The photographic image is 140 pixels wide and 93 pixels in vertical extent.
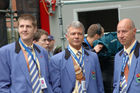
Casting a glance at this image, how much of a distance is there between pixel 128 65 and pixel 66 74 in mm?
841

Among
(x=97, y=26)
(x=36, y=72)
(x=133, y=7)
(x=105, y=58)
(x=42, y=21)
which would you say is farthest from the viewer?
(x=42, y=21)

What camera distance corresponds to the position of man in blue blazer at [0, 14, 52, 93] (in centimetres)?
369

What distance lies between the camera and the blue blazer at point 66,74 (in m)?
4.01

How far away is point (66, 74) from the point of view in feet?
13.3

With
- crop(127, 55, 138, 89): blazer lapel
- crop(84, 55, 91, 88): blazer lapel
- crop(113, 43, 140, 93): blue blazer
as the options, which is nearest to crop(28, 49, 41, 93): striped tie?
crop(84, 55, 91, 88): blazer lapel

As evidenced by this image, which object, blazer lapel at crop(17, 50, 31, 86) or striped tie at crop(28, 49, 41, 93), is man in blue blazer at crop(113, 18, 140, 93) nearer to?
striped tie at crop(28, 49, 41, 93)

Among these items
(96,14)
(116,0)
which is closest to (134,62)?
(116,0)

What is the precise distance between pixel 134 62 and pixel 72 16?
9.01 ft

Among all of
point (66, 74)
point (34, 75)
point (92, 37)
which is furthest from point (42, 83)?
point (92, 37)

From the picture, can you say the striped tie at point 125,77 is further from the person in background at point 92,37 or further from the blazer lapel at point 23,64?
the blazer lapel at point 23,64

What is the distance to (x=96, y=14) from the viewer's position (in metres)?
6.96

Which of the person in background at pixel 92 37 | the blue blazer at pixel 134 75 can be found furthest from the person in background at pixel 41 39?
the blue blazer at pixel 134 75

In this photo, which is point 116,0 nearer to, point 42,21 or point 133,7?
point 133,7

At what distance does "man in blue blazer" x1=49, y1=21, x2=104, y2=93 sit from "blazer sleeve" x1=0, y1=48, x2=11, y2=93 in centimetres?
64
